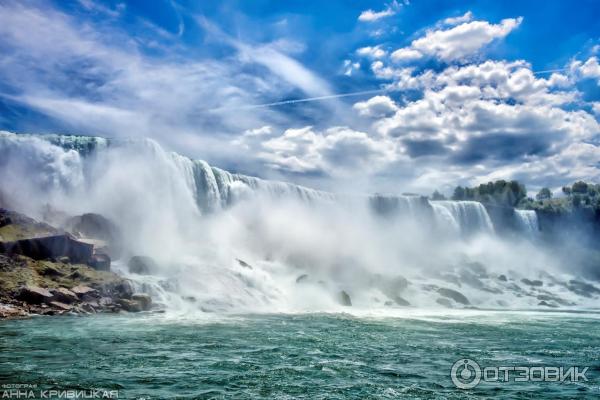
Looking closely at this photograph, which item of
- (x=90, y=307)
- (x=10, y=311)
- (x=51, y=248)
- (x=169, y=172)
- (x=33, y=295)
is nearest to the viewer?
(x=10, y=311)

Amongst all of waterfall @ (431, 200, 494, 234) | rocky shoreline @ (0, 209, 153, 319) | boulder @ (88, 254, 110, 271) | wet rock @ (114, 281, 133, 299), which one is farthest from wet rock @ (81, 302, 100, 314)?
waterfall @ (431, 200, 494, 234)

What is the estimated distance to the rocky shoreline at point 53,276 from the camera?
23.9m

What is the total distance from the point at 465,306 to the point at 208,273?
24.4 meters

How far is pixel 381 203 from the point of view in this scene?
71000mm

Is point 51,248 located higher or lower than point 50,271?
higher

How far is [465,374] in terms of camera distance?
13094mm

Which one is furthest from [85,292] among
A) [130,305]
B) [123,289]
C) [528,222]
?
[528,222]

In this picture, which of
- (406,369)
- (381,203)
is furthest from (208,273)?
(381,203)

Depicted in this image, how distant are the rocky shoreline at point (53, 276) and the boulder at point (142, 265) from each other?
1.00 ft

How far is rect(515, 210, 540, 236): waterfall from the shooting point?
80562 millimetres

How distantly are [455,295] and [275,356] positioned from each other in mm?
33720

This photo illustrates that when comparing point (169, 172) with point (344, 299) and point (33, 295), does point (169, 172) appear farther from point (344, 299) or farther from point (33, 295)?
point (33, 295)

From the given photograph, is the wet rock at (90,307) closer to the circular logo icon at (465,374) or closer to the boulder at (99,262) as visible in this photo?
the boulder at (99,262)

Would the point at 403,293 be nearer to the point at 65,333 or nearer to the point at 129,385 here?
the point at 65,333
